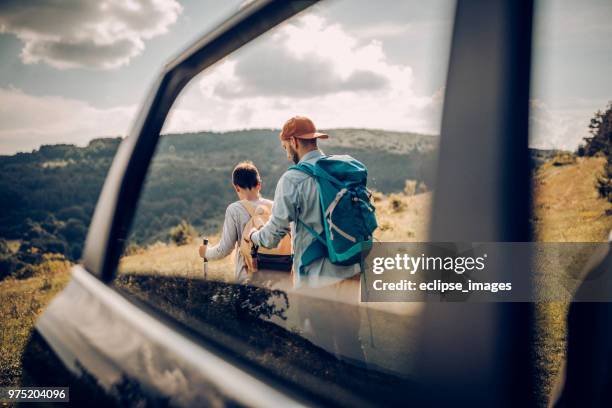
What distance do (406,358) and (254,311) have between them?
18.6 inches

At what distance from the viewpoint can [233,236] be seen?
1612mm

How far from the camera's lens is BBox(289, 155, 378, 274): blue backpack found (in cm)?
116

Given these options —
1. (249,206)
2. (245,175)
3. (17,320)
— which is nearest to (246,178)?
(245,175)

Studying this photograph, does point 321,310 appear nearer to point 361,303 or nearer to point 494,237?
point 361,303

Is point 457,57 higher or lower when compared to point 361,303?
higher

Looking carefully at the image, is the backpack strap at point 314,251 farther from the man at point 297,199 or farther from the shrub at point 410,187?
the shrub at point 410,187

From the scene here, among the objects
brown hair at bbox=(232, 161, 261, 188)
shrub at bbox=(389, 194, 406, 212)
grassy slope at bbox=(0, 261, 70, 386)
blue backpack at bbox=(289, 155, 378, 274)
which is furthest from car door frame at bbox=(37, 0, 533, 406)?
grassy slope at bbox=(0, 261, 70, 386)

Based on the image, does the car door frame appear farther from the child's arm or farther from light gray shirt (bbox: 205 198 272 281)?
the child's arm

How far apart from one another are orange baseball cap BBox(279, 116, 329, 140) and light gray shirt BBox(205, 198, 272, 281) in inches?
15.4

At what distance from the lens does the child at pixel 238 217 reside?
1.55 m

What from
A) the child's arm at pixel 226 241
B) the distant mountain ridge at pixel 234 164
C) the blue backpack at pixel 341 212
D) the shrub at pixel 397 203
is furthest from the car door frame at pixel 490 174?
the child's arm at pixel 226 241

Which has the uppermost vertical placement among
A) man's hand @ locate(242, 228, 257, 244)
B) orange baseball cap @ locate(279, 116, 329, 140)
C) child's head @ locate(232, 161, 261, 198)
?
orange baseball cap @ locate(279, 116, 329, 140)

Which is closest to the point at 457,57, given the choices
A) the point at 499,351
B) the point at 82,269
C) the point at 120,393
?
the point at 499,351

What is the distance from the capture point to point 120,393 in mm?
1280
